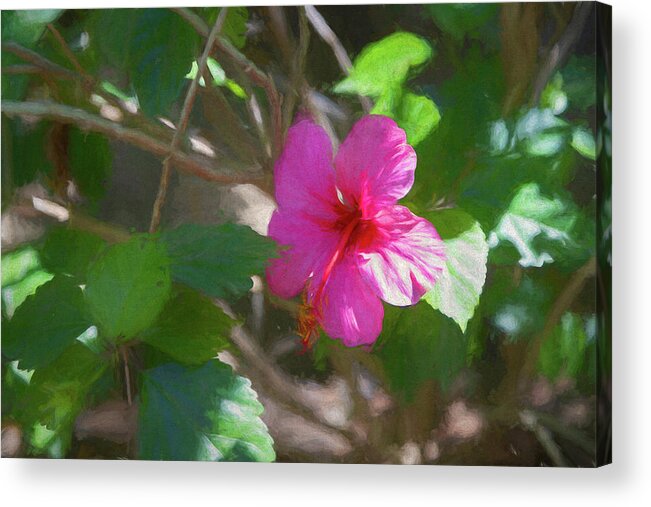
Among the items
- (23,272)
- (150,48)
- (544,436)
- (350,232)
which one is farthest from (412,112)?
(23,272)

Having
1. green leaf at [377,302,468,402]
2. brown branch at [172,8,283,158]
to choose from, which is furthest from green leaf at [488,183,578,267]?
brown branch at [172,8,283,158]

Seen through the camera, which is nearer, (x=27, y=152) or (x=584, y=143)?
(x=584, y=143)

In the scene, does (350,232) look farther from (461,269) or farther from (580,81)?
(580,81)

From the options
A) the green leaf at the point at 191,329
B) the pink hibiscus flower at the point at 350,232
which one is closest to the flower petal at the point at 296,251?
the pink hibiscus flower at the point at 350,232

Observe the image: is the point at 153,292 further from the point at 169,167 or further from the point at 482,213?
the point at 482,213

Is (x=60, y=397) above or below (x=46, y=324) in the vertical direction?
below

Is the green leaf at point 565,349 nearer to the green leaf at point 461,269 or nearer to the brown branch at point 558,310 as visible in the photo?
the brown branch at point 558,310
